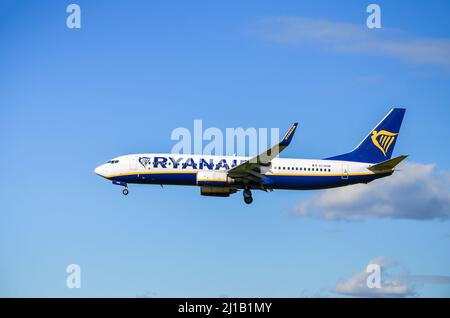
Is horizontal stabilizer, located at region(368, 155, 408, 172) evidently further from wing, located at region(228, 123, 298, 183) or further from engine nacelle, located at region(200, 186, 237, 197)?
engine nacelle, located at region(200, 186, 237, 197)

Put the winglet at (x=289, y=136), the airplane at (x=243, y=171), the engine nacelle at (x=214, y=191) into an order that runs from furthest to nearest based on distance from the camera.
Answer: the engine nacelle at (x=214, y=191)
the airplane at (x=243, y=171)
the winglet at (x=289, y=136)

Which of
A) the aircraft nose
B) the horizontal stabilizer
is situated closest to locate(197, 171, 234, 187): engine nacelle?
the aircraft nose

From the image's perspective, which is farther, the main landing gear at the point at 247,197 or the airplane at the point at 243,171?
the main landing gear at the point at 247,197

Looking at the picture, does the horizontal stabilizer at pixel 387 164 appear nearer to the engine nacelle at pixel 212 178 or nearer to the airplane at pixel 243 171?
the airplane at pixel 243 171

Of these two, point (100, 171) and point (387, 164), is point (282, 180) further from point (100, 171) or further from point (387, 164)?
point (100, 171)

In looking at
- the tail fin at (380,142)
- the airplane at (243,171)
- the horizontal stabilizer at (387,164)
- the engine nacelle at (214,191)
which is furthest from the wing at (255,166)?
the horizontal stabilizer at (387,164)

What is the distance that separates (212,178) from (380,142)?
63.0 feet

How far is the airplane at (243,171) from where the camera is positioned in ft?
314

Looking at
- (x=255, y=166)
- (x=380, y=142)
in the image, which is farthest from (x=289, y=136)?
(x=380, y=142)

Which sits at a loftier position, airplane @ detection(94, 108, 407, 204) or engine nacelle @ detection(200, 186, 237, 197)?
airplane @ detection(94, 108, 407, 204)

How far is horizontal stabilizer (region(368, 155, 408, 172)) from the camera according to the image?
92588mm

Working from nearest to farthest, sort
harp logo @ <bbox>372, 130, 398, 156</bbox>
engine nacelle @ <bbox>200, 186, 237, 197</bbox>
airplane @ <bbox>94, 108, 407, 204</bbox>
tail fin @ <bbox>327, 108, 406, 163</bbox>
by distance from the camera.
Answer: airplane @ <bbox>94, 108, 407, 204</bbox> < engine nacelle @ <bbox>200, 186, 237, 197</bbox> < tail fin @ <bbox>327, 108, 406, 163</bbox> < harp logo @ <bbox>372, 130, 398, 156</bbox>

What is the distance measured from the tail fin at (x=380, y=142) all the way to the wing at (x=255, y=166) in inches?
353
